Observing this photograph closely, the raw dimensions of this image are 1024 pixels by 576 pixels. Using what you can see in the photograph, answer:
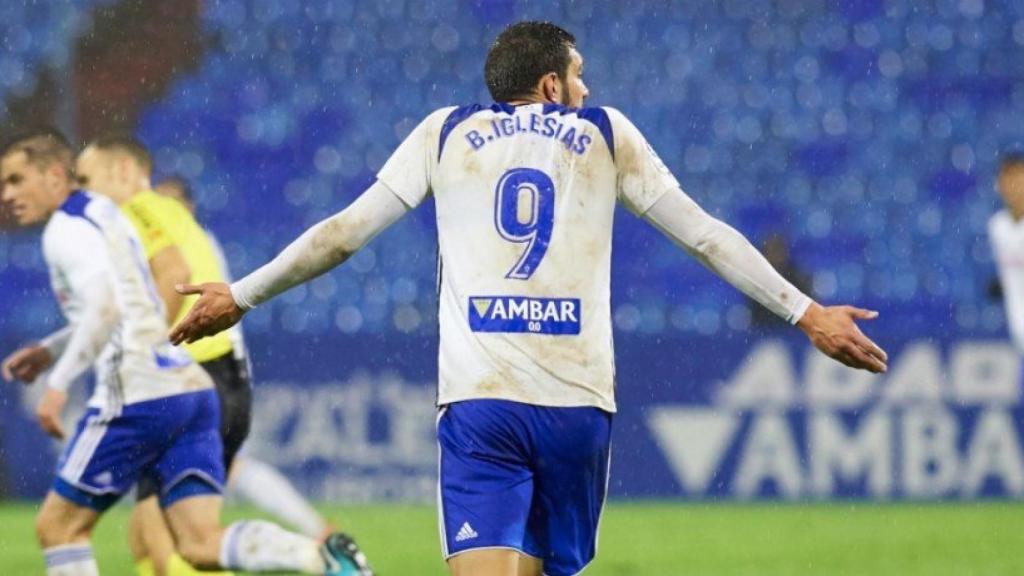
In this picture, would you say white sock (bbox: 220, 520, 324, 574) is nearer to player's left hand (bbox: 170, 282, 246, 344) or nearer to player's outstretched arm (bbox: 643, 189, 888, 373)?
player's left hand (bbox: 170, 282, 246, 344)

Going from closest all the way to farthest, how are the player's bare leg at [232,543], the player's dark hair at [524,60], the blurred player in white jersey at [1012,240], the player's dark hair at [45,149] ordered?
1. the player's dark hair at [524,60]
2. the player's bare leg at [232,543]
3. the player's dark hair at [45,149]
4. the blurred player in white jersey at [1012,240]

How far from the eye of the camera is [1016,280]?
42.8ft

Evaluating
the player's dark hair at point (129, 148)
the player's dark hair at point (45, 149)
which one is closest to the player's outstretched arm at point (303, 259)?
the player's dark hair at point (45, 149)

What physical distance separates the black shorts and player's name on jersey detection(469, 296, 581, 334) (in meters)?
3.95

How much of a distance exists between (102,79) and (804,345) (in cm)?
609

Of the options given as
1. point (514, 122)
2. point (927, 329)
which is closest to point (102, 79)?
point (927, 329)

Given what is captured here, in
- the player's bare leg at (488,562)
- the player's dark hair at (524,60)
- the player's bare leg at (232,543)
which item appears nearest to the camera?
the player's bare leg at (488,562)

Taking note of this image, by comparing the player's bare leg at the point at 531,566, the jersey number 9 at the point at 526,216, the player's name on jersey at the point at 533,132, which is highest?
the player's name on jersey at the point at 533,132

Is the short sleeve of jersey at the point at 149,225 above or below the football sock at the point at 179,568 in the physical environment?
above

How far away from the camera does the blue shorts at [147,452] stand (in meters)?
6.84

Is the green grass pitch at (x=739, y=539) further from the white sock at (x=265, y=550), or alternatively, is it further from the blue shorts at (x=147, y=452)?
the blue shorts at (x=147, y=452)

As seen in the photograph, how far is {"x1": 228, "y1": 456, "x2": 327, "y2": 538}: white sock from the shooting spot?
9.47 meters

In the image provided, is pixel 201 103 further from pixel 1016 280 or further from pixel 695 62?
pixel 1016 280

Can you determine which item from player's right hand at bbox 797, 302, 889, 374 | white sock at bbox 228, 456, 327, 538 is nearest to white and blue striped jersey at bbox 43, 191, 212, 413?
white sock at bbox 228, 456, 327, 538
